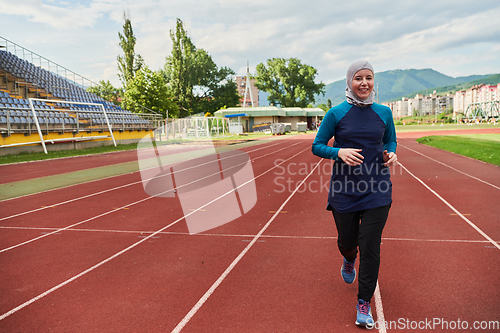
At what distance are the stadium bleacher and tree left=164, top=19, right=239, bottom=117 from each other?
26136 millimetres

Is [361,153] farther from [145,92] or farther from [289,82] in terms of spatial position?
[289,82]

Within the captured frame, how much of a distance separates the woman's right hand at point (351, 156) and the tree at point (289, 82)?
75.9m

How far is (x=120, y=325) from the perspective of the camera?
287cm

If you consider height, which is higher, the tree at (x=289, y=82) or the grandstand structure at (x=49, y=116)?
the tree at (x=289, y=82)

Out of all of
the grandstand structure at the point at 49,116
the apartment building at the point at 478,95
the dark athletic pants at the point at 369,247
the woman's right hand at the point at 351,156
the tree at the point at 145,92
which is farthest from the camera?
the apartment building at the point at 478,95

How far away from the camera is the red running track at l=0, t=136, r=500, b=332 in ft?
9.67

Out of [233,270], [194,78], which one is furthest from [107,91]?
[233,270]

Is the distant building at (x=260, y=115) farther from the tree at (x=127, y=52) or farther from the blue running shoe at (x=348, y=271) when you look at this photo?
the blue running shoe at (x=348, y=271)

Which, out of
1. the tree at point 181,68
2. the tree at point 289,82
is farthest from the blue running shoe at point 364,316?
the tree at point 289,82

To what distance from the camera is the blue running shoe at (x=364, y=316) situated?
8.91 feet

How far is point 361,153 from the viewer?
8.94 ft

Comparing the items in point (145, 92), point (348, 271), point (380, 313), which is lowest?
point (380, 313)

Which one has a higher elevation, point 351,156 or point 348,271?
point 351,156

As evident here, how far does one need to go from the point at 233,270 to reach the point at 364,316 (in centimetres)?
166
